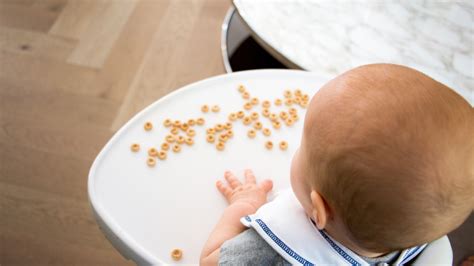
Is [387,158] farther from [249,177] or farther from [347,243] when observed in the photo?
[249,177]

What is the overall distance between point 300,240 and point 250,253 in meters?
0.05

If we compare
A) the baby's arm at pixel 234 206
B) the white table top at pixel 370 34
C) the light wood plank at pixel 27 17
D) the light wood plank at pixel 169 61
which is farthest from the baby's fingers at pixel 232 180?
the light wood plank at pixel 27 17

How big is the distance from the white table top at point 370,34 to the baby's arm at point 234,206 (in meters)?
0.29

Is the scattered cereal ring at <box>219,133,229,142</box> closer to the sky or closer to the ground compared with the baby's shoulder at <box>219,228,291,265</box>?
closer to the ground

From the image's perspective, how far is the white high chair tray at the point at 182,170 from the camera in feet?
1.80

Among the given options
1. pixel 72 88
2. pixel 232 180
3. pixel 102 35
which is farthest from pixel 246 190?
pixel 102 35

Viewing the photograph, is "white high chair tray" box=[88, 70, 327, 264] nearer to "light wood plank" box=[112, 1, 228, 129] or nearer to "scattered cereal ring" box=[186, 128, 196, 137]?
"scattered cereal ring" box=[186, 128, 196, 137]

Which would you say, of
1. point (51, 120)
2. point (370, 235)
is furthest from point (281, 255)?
point (51, 120)

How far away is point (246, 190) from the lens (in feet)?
1.87

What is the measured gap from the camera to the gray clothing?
1.51 feet

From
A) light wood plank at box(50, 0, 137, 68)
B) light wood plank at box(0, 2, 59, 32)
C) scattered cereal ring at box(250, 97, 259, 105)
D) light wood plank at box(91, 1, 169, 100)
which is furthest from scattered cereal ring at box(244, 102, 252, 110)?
light wood plank at box(0, 2, 59, 32)

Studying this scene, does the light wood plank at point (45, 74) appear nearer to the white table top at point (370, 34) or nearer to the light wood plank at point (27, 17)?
the light wood plank at point (27, 17)

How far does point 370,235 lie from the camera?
0.39 m

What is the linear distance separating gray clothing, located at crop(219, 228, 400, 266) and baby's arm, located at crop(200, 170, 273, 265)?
20 millimetres
